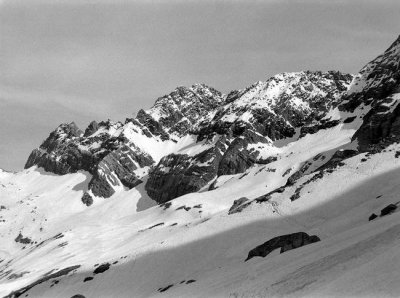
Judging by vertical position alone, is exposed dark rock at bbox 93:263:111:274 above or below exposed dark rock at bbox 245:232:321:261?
above

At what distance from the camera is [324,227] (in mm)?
66312

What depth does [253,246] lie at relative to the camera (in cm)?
6625

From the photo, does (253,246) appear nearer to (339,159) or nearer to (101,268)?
(101,268)

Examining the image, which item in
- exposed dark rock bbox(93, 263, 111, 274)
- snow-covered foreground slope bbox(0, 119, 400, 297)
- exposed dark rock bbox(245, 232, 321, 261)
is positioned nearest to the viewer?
snow-covered foreground slope bbox(0, 119, 400, 297)

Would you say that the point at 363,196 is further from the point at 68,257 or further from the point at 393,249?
the point at 68,257

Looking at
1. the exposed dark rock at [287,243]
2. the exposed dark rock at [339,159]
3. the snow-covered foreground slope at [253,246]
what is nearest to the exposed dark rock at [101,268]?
the snow-covered foreground slope at [253,246]

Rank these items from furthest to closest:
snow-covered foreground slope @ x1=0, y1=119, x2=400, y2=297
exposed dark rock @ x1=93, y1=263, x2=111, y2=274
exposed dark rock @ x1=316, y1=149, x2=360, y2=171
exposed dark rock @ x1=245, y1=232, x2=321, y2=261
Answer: exposed dark rock @ x1=316, y1=149, x2=360, y2=171
exposed dark rock @ x1=93, y1=263, x2=111, y2=274
exposed dark rock @ x1=245, y1=232, x2=321, y2=261
snow-covered foreground slope @ x1=0, y1=119, x2=400, y2=297

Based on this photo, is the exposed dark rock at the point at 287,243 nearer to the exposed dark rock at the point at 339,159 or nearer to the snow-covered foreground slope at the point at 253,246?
the snow-covered foreground slope at the point at 253,246

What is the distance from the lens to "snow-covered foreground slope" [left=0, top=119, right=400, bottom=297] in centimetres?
2786

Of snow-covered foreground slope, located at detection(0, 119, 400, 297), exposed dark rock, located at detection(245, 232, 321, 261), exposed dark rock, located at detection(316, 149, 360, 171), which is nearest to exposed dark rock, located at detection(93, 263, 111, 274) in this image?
snow-covered foreground slope, located at detection(0, 119, 400, 297)

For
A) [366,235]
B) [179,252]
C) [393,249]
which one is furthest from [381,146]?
[393,249]

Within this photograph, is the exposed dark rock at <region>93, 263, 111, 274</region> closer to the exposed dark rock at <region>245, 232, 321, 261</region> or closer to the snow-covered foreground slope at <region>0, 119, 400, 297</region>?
the snow-covered foreground slope at <region>0, 119, 400, 297</region>

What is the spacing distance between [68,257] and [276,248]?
316ft

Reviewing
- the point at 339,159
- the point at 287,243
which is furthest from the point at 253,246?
the point at 339,159
